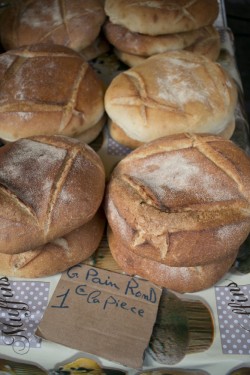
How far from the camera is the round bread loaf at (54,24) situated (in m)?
1.94

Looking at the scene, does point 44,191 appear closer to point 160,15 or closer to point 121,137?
point 121,137

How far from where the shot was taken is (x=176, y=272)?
1.25 meters

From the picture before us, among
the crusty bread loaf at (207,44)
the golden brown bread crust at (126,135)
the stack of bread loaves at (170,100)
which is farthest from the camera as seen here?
the crusty bread loaf at (207,44)

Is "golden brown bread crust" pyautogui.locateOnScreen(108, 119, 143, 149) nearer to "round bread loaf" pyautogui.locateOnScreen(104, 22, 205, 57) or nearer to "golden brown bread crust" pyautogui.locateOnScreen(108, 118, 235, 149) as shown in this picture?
"golden brown bread crust" pyautogui.locateOnScreen(108, 118, 235, 149)

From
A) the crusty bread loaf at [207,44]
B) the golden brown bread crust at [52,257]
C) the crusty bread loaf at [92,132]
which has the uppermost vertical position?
the crusty bread loaf at [207,44]

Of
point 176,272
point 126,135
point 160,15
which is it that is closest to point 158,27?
point 160,15

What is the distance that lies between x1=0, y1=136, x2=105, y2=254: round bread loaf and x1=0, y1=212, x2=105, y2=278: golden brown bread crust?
0.10 metres

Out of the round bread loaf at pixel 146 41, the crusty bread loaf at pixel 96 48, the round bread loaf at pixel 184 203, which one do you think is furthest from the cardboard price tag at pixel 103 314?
A: the crusty bread loaf at pixel 96 48

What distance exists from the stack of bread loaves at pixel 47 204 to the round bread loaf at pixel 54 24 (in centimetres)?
79

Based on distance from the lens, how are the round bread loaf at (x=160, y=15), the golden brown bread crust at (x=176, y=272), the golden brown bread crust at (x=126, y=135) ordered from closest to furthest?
1. the golden brown bread crust at (x=176, y=272)
2. the golden brown bread crust at (x=126, y=135)
3. the round bread loaf at (x=160, y=15)

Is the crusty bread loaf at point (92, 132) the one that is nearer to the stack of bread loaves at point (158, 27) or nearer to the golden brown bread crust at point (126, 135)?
the golden brown bread crust at point (126, 135)

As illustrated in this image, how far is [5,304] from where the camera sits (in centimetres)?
126

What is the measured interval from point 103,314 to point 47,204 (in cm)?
37

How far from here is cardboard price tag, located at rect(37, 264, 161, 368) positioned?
1.15 meters
